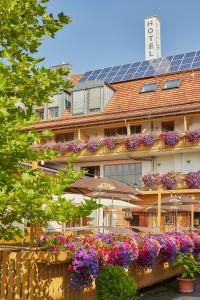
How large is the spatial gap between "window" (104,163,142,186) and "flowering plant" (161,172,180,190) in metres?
2.66

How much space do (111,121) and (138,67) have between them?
9.03 metres

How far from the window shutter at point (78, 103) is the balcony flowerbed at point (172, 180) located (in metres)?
9.26

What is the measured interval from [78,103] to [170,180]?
1119 centimetres

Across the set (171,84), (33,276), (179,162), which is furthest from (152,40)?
(33,276)

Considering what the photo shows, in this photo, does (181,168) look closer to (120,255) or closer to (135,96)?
(135,96)

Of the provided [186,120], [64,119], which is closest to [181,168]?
[186,120]

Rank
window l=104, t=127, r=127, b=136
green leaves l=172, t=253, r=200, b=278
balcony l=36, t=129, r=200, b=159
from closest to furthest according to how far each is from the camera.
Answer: green leaves l=172, t=253, r=200, b=278, balcony l=36, t=129, r=200, b=159, window l=104, t=127, r=127, b=136

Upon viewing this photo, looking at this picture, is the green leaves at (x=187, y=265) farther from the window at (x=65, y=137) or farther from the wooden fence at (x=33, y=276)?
the window at (x=65, y=137)

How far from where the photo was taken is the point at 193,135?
2762 cm

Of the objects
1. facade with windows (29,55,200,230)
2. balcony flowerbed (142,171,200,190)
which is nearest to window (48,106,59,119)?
facade with windows (29,55,200,230)

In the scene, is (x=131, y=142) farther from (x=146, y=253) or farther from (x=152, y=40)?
(x=152, y=40)

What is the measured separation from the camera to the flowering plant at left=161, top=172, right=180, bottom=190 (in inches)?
1089

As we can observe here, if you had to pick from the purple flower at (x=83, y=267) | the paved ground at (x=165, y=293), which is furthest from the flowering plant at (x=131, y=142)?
the purple flower at (x=83, y=267)

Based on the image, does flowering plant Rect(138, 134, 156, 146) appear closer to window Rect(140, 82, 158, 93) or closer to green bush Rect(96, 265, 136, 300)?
window Rect(140, 82, 158, 93)
